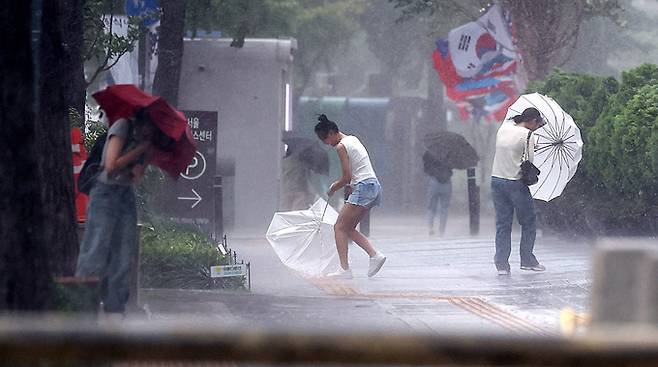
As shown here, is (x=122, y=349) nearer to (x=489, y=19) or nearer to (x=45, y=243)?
(x=45, y=243)

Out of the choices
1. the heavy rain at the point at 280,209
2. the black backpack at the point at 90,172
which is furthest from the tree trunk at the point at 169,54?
the black backpack at the point at 90,172

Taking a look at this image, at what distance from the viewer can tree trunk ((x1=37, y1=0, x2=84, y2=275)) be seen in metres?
7.55

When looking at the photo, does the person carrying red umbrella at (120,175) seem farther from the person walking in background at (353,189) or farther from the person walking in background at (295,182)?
the person walking in background at (295,182)

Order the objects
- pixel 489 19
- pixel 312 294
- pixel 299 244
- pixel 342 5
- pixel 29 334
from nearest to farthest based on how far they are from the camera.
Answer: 1. pixel 29 334
2. pixel 312 294
3. pixel 299 244
4. pixel 489 19
5. pixel 342 5

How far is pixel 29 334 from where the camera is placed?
9.53 feet

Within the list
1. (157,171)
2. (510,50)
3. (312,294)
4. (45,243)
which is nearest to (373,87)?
(510,50)

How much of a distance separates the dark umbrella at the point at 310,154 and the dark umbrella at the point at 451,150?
2.06 meters

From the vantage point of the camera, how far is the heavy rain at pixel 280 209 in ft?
9.90

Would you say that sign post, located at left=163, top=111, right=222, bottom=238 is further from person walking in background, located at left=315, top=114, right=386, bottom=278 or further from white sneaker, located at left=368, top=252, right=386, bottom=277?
white sneaker, located at left=368, top=252, right=386, bottom=277

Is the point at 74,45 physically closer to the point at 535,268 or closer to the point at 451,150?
the point at 535,268

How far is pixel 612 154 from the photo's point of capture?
47.1ft

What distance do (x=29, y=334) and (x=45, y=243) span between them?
313 centimetres

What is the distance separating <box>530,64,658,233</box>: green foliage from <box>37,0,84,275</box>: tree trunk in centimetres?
750

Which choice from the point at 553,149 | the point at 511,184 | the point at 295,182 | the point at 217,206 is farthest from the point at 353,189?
the point at 295,182
